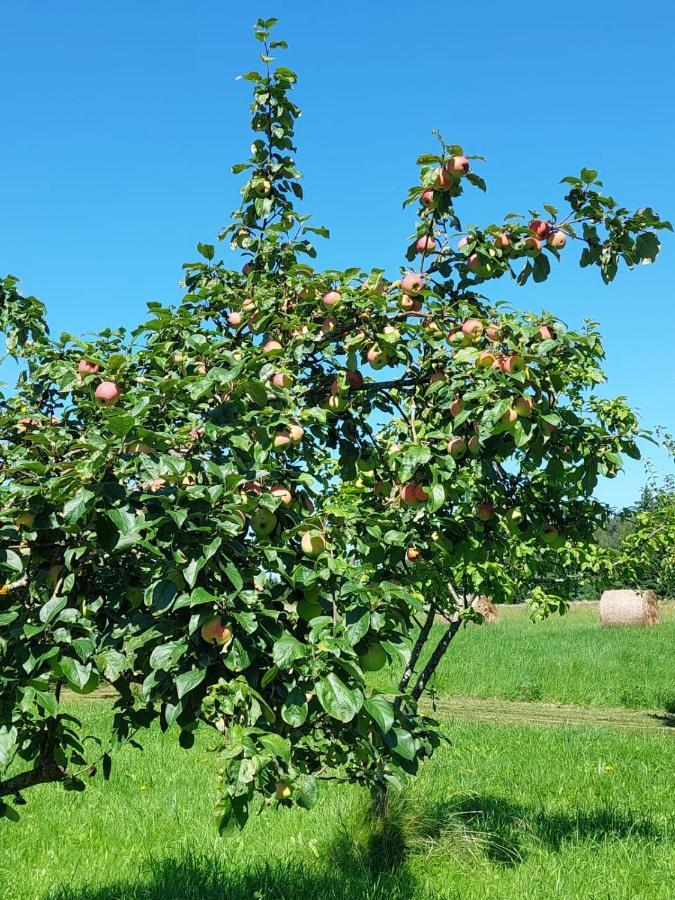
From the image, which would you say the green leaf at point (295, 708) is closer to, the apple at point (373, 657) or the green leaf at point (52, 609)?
the apple at point (373, 657)

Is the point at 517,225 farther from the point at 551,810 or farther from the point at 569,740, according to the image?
the point at 569,740

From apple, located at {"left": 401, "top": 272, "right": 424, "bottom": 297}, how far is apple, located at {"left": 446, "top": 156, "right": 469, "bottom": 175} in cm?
39

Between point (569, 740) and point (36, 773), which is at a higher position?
point (36, 773)

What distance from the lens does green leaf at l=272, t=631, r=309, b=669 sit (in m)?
1.84

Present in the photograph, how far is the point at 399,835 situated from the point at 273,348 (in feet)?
9.22

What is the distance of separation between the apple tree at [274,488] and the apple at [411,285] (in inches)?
0.4

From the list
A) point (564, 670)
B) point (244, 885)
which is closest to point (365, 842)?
point (244, 885)

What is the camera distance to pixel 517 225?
3066 millimetres

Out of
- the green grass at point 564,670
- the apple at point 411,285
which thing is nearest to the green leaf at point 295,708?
the apple at point 411,285

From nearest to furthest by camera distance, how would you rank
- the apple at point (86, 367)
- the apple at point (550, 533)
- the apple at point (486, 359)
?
1. the apple at point (486, 359)
2. the apple at point (86, 367)
3. the apple at point (550, 533)

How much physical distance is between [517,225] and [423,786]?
10.5 feet

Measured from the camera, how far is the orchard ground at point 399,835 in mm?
3908

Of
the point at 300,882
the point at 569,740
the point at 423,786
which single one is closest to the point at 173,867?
the point at 300,882

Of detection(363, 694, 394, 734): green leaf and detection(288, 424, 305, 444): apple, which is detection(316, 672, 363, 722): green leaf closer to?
detection(363, 694, 394, 734): green leaf
